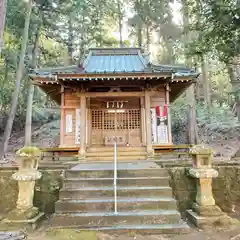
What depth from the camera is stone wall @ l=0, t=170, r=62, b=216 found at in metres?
6.04

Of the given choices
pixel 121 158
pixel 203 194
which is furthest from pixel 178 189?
pixel 121 158

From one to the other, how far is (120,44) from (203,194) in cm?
1824

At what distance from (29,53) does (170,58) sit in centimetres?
947

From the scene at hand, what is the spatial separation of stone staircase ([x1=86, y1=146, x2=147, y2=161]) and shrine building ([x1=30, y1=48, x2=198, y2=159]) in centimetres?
12

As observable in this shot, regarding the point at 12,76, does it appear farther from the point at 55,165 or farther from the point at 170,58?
the point at 55,165

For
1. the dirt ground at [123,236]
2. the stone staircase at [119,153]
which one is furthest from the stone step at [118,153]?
the dirt ground at [123,236]

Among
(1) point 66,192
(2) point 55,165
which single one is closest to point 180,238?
(1) point 66,192

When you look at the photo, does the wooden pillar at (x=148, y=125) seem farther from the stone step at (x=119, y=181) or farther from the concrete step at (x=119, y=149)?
the stone step at (x=119, y=181)

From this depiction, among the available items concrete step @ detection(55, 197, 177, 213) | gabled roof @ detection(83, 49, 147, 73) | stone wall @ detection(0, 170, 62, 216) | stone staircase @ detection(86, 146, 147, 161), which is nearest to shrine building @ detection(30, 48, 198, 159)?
stone staircase @ detection(86, 146, 147, 161)

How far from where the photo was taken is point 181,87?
10445 mm

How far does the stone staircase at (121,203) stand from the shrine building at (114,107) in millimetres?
2571

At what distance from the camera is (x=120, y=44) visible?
70.8 ft

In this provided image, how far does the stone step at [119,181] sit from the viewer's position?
6004mm

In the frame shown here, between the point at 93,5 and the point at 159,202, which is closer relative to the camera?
the point at 159,202
